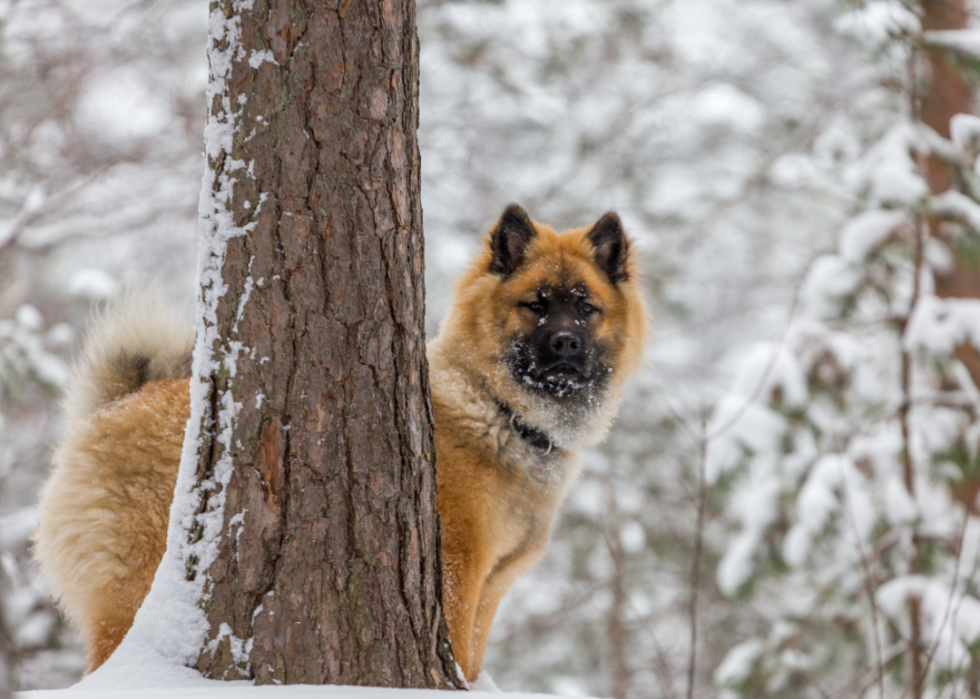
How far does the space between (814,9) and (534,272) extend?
9.38m

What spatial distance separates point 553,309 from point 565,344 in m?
0.19

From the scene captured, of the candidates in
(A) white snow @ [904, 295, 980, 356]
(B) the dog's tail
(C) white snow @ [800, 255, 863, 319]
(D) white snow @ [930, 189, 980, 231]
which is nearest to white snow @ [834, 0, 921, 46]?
(D) white snow @ [930, 189, 980, 231]

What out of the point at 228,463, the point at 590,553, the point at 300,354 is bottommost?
the point at 590,553

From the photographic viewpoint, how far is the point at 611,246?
4.02 m

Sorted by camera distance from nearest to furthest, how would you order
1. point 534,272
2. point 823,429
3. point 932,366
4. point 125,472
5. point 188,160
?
point 125,472 → point 534,272 → point 932,366 → point 823,429 → point 188,160

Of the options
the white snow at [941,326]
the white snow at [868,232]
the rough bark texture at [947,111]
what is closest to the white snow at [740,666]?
the white snow at [941,326]

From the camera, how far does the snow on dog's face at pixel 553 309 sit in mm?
3654

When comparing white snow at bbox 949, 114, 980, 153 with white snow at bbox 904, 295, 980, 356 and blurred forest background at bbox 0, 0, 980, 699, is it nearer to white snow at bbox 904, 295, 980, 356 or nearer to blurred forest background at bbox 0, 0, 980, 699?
blurred forest background at bbox 0, 0, 980, 699

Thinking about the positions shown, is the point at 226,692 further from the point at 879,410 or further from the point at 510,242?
the point at 879,410

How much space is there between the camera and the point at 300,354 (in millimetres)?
2078

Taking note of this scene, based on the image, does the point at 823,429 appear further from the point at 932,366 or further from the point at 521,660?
the point at 521,660

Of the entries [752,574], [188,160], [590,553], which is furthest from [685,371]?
[188,160]

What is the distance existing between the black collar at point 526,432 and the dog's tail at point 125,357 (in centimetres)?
133

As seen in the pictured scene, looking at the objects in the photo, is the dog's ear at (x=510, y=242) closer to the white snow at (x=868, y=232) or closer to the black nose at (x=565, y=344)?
the black nose at (x=565, y=344)
